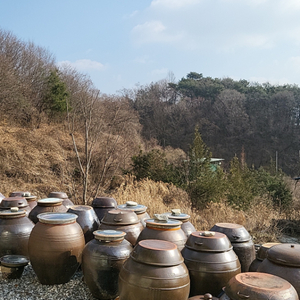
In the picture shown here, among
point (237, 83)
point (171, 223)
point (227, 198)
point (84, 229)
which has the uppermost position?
point (237, 83)

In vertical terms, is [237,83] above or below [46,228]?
above

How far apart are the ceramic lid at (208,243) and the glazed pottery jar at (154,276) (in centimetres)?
51

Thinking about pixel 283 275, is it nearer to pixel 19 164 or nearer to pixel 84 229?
pixel 84 229

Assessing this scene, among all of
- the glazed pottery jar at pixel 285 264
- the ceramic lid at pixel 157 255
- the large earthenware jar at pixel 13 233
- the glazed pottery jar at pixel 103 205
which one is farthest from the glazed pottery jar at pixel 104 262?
the glazed pottery jar at pixel 103 205

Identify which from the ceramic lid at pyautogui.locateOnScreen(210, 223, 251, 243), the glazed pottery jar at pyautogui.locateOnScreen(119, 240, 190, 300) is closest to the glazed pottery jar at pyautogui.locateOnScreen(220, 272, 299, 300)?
the glazed pottery jar at pyautogui.locateOnScreen(119, 240, 190, 300)

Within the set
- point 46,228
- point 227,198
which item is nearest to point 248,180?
point 227,198

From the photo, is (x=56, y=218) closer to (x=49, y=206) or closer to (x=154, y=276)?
(x=49, y=206)

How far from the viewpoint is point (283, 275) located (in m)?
3.00

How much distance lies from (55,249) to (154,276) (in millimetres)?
1682

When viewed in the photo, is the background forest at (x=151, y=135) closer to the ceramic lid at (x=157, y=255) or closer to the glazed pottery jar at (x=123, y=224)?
the glazed pottery jar at (x=123, y=224)

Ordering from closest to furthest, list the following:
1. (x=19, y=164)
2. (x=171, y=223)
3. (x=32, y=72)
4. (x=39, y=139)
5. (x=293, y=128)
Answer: (x=171, y=223)
(x=19, y=164)
(x=39, y=139)
(x=32, y=72)
(x=293, y=128)

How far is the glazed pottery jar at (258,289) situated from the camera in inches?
90.5

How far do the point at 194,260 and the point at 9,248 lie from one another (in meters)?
2.80

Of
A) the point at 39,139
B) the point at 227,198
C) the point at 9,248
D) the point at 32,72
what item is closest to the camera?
the point at 9,248
